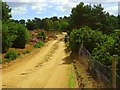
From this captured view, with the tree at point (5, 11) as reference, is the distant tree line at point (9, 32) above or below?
below

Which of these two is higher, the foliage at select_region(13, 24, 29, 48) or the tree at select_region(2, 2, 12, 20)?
the tree at select_region(2, 2, 12, 20)

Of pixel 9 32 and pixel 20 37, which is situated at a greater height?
pixel 9 32

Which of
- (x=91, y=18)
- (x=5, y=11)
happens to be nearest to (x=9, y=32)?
(x=5, y=11)

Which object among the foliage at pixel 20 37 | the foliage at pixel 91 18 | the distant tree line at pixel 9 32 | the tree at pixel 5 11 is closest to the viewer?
the distant tree line at pixel 9 32

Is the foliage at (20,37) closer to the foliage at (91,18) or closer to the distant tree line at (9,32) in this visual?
the distant tree line at (9,32)

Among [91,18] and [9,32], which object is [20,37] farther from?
[91,18]

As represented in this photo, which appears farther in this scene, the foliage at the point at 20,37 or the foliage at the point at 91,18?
the foliage at the point at 91,18

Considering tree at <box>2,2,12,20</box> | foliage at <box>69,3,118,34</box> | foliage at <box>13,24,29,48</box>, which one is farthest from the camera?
foliage at <box>69,3,118,34</box>

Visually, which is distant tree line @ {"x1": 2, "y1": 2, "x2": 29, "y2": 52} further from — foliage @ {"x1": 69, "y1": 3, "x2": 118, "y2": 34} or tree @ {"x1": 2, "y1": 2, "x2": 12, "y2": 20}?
foliage @ {"x1": 69, "y1": 3, "x2": 118, "y2": 34}

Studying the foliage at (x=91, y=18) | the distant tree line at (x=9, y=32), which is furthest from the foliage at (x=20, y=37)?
the foliage at (x=91, y=18)

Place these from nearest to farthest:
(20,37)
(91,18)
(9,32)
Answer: (9,32) < (20,37) < (91,18)

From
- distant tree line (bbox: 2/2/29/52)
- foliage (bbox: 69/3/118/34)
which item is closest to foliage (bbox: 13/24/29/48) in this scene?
distant tree line (bbox: 2/2/29/52)

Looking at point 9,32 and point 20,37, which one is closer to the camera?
point 9,32

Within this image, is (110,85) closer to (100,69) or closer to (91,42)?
(100,69)
